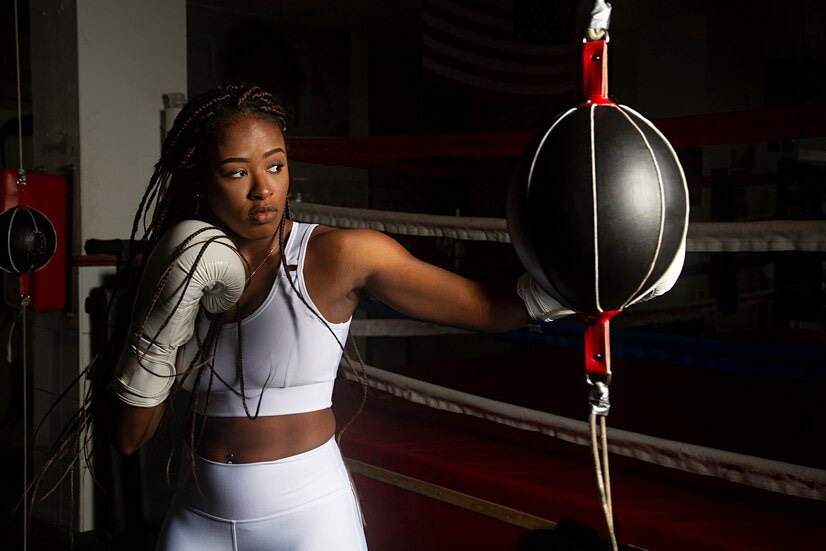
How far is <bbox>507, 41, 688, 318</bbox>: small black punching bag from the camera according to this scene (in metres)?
0.74

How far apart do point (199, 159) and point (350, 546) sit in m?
A: 0.65

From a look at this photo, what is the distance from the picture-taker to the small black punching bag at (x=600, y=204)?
2.44ft

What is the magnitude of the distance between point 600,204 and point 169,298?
63 cm

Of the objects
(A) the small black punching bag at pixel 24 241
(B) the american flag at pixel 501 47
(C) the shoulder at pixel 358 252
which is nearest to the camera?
(C) the shoulder at pixel 358 252

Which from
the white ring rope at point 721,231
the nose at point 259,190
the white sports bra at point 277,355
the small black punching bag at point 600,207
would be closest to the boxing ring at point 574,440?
the white ring rope at point 721,231

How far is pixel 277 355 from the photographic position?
1172mm

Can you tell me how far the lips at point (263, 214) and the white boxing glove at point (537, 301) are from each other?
1.24 ft

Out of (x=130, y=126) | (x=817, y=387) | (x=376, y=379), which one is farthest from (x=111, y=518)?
(x=817, y=387)

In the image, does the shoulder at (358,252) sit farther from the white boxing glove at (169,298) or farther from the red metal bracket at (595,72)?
the red metal bracket at (595,72)

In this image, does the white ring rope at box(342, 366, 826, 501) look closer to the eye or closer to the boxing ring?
the boxing ring

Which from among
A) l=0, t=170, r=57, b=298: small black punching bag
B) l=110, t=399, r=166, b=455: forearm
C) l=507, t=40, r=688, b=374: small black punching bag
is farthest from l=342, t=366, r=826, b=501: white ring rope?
l=0, t=170, r=57, b=298: small black punching bag

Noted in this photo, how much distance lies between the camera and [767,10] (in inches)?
201

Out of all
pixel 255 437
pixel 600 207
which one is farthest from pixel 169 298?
pixel 600 207

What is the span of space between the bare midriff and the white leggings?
13mm
